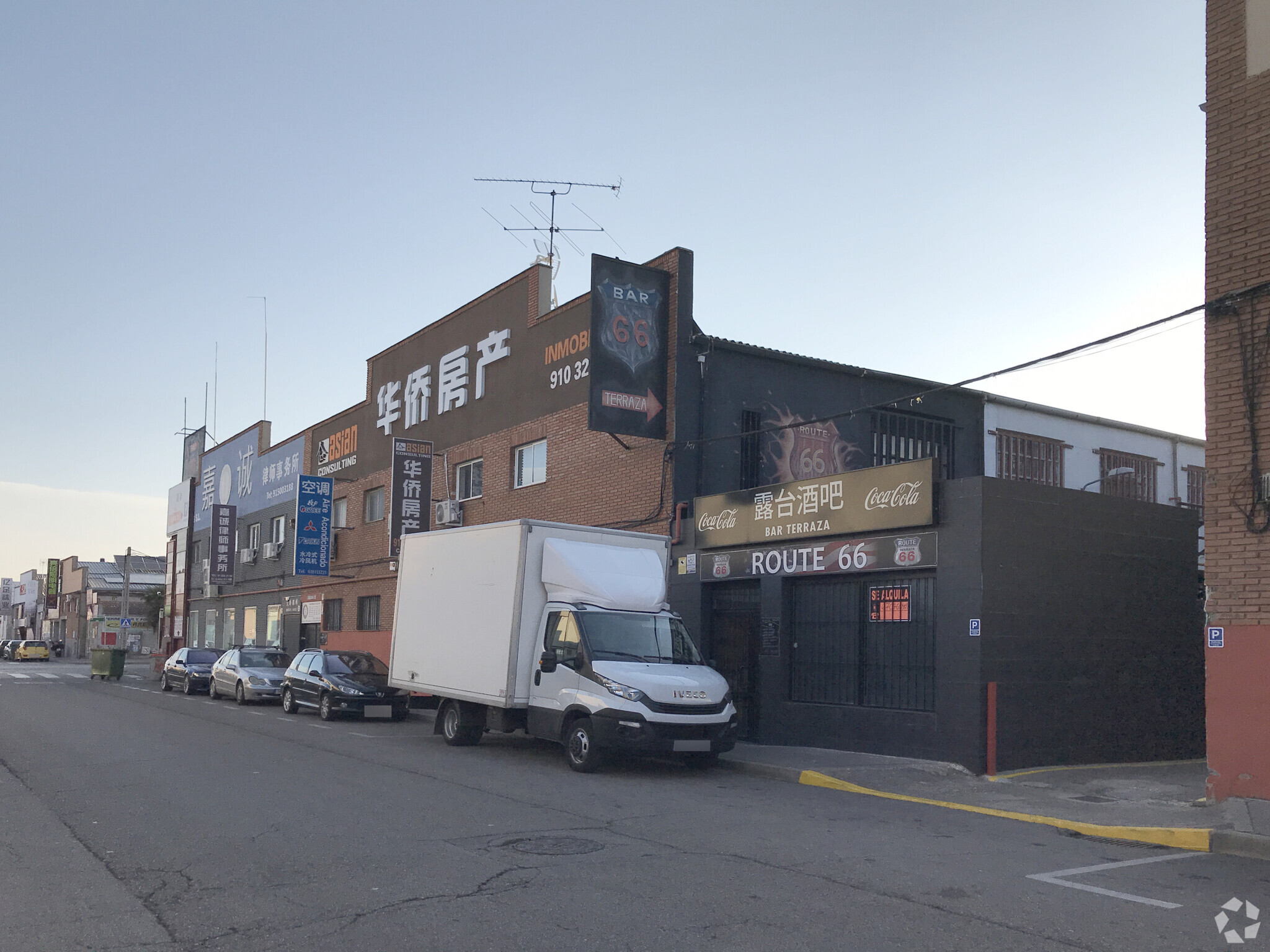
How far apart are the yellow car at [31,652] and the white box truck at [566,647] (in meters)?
68.3

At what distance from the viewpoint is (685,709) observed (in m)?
13.5

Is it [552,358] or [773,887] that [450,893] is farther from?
[552,358]

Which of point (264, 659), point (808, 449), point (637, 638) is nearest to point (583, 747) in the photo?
point (637, 638)

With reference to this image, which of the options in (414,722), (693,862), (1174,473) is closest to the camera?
(693,862)

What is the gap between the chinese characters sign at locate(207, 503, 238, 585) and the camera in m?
41.9

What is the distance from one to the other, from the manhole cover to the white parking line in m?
3.22

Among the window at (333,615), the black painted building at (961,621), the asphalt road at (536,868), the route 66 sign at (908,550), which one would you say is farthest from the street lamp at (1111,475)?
the window at (333,615)

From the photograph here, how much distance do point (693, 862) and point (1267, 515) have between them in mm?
6674

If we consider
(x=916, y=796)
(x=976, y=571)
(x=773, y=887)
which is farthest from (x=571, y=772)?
(x=773, y=887)

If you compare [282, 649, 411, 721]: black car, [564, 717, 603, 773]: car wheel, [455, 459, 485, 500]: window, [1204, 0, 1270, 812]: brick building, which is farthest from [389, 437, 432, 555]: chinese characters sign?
[1204, 0, 1270, 812]: brick building

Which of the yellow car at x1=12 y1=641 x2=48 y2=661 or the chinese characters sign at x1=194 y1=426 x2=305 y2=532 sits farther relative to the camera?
the yellow car at x1=12 y1=641 x2=48 y2=661

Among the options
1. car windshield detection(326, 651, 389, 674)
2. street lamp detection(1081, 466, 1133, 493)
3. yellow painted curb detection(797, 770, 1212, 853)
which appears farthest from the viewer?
street lamp detection(1081, 466, 1133, 493)

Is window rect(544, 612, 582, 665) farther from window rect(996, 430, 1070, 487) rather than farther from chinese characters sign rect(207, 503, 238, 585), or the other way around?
chinese characters sign rect(207, 503, 238, 585)

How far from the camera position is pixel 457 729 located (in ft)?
53.8
